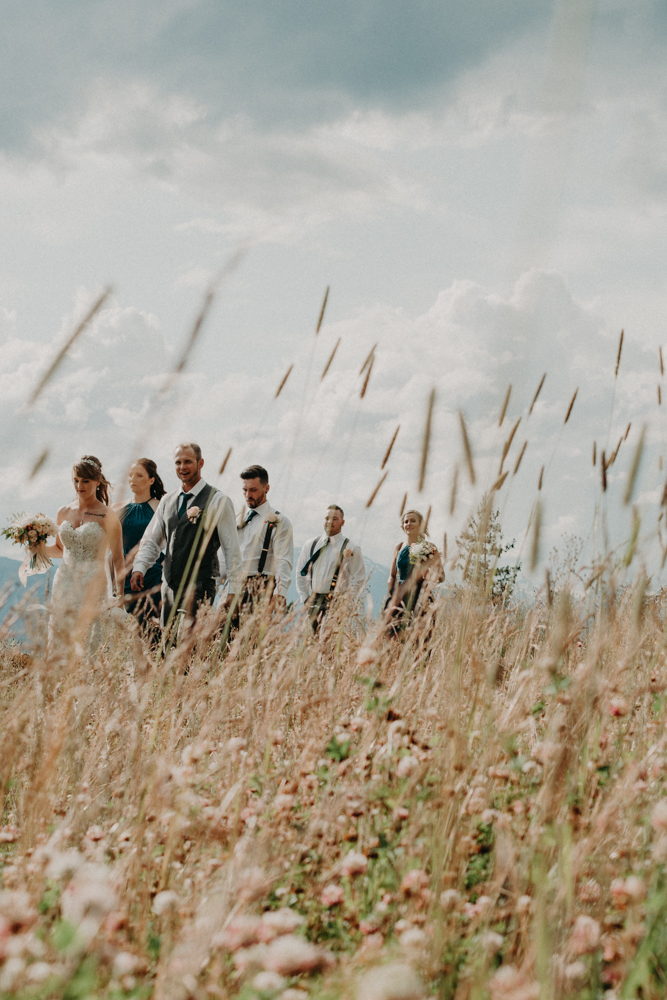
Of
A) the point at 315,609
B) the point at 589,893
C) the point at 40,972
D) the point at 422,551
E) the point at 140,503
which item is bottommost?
the point at 40,972

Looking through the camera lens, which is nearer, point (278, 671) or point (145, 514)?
point (278, 671)

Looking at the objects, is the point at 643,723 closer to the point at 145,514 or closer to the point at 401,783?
the point at 401,783

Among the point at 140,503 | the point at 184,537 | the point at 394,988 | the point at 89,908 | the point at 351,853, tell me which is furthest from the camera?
the point at 140,503

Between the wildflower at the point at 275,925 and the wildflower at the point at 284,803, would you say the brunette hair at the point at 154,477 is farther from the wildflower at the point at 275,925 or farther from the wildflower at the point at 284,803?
the wildflower at the point at 275,925

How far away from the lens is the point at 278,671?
180 cm

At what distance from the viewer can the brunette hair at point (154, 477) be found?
5.29 metres

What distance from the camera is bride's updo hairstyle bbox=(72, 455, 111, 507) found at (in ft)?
15.8

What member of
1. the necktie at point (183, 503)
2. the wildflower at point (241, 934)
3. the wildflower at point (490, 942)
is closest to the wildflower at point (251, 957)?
the wildflower at point (241, 934)

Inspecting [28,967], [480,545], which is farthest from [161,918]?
[480,545]

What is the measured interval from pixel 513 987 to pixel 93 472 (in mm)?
4538

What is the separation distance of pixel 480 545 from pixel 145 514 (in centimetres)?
400

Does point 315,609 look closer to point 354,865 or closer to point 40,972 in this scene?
point 354,865

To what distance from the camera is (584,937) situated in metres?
1.02

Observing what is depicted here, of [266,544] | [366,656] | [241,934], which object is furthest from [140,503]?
[241,934]
